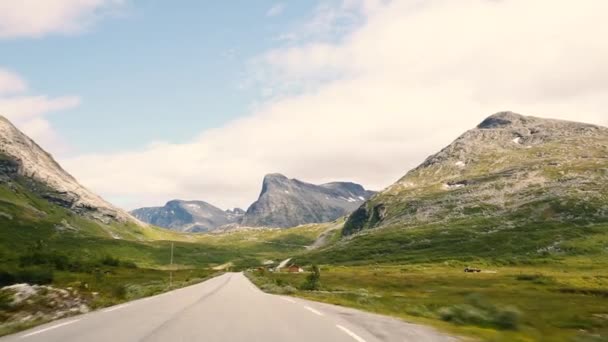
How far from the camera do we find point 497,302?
55719 mm

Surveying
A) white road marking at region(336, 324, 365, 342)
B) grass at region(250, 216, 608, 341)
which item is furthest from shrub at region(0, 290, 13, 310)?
grass at region(250, 216, 608, 341)

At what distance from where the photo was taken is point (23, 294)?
26.3m

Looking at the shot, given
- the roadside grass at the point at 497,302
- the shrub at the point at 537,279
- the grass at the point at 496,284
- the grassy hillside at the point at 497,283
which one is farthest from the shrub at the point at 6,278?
the shrub at the point at 537,279

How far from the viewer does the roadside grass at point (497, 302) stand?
20.6 metres

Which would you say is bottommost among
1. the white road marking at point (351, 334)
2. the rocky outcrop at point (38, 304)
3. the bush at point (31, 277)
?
the bush at point (31, 277)

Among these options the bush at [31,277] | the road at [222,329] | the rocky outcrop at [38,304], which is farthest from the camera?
the bush at [31,277]

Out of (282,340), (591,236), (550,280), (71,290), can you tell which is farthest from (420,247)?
(282,340)

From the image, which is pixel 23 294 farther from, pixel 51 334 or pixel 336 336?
pixel 336 336

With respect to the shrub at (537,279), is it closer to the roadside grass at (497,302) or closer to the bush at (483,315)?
the roadside grass at (497,302)

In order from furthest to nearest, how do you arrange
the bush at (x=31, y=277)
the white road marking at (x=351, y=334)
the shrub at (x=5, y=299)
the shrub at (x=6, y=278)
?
the bush at (x=31, y=277), the shrub at (x=6, y=278), the shrub at (x=5, y=299), the white road marking at (x=351, y=334)

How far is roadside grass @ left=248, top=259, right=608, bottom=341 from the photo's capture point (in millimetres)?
20641

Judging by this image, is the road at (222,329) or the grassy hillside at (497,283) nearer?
the road at (222,329)

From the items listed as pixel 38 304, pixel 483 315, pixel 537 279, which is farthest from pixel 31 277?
pixel 537 279

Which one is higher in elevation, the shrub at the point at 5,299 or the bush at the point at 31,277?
the shrub at the point at 5,299
